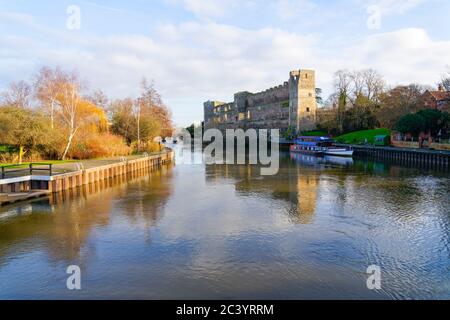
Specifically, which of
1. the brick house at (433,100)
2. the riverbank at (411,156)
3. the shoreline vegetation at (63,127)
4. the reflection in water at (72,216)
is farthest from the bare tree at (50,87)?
the brick house at (433,100)

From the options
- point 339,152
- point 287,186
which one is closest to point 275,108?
point 339,152

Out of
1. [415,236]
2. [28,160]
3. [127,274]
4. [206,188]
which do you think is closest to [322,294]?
[127,274]

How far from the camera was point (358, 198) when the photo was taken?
19.0 metres

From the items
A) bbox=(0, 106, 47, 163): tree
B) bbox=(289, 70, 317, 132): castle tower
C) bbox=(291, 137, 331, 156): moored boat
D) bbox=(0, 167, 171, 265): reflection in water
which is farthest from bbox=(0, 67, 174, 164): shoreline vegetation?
bbox=(289, 70, 317, 132): castle tower

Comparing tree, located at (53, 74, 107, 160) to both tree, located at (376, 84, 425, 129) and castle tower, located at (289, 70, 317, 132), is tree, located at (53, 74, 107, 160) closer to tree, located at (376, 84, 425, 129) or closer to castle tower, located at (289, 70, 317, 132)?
tree, located at (376, 84, 425, 129)

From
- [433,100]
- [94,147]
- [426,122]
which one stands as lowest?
[94,147]

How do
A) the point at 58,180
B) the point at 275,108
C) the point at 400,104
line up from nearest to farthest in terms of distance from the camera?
1. the point at 58,180
2. the point at 400,104
3. the point at 275,108

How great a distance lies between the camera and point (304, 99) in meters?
75.7

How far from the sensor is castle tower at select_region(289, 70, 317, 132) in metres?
75.2

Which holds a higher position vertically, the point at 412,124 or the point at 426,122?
the point at 426,122

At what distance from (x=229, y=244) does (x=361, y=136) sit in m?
52.6

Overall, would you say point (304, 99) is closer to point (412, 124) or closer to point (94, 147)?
point (412, 124)
